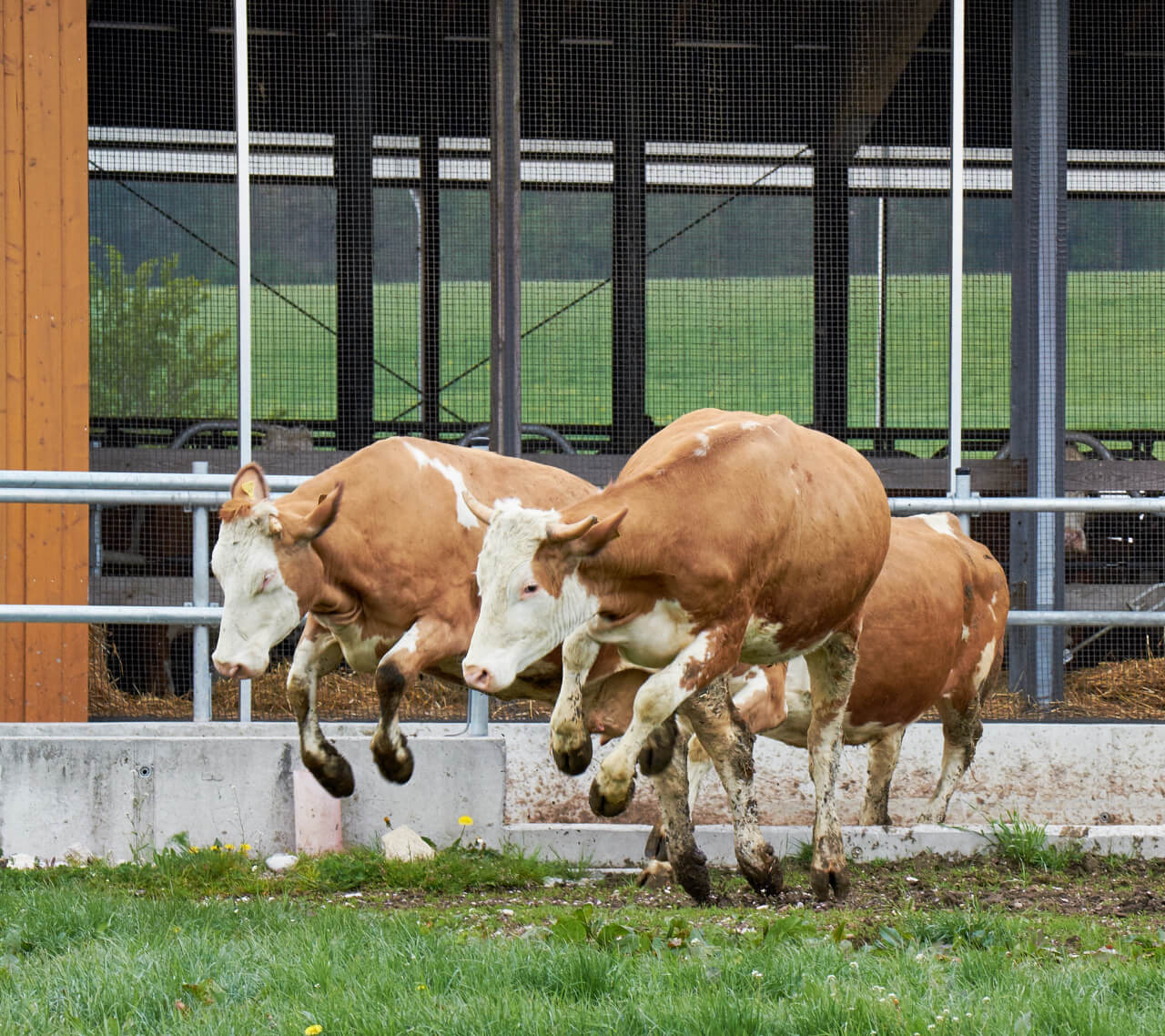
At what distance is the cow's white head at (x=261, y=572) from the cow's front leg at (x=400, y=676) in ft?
1.11

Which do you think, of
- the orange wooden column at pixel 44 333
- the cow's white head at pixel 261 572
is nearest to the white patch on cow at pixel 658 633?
the cow's white head at pixel 261 572

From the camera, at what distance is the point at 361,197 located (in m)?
10.3

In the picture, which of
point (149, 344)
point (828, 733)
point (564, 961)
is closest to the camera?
point (564, 961)

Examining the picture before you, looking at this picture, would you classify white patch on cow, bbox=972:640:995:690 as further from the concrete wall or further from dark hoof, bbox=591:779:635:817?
dark hoof, bbox=591:779:635:817

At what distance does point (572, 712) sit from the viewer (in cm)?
402

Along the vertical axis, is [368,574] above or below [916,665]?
above

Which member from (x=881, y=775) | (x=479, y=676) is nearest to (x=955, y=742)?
(x=881, y=775)

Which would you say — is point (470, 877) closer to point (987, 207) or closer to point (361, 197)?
point (361, 197)

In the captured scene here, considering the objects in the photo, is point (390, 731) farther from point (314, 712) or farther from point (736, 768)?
point (736, 768)

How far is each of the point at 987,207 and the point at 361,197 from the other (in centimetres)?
628

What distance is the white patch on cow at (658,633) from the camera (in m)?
4.18

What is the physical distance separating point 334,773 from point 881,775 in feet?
9.71

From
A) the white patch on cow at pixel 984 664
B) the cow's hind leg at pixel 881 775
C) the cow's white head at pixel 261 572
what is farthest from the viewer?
the white patch on cow at pixel 984 664

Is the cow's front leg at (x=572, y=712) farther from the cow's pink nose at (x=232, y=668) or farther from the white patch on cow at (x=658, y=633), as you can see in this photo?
the cow's pink nose at (x=232, y=668)
